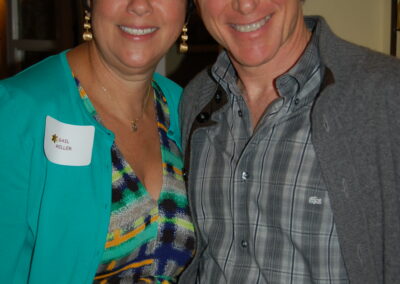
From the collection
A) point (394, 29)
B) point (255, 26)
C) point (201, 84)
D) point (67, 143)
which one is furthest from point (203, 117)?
point (394, 29)

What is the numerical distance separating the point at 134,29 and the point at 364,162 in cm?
87

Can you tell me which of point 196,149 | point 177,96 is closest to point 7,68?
point 177,96

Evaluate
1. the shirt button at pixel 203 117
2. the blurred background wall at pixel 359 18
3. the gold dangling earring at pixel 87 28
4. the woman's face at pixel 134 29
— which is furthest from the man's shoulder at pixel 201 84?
the blurred background wall at pixel 359 18

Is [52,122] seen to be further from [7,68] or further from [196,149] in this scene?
[7,68]

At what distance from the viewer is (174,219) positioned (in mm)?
1572

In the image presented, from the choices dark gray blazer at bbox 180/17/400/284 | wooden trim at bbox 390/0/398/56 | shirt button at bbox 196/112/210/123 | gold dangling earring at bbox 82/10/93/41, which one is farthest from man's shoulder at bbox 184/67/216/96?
wooden trim at bbox 390/0/398/56

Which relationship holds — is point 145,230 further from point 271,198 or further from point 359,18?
point 359,18

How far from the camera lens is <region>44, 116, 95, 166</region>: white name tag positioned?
1343 millimetres

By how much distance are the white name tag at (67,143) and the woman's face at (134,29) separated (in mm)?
306

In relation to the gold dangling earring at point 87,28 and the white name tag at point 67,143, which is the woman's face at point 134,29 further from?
the white name tag at point 67,143

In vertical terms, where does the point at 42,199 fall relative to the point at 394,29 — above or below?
below

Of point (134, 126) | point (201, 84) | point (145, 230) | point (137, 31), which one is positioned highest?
point (137, 31)

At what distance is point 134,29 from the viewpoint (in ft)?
4.99

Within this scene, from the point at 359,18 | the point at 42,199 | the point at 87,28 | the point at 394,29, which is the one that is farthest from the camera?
the point at 359,18
